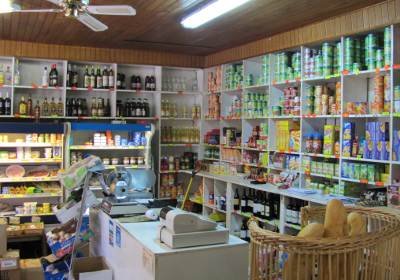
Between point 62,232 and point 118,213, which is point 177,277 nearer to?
point 118,213

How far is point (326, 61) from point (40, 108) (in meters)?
4.25

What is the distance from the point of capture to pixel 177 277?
8.00 ft

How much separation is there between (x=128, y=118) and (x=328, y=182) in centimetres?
343

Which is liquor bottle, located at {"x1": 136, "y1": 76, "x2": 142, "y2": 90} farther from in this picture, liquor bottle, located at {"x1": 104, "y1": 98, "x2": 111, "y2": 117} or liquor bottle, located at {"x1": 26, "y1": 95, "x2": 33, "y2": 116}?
liquor bottle, located at {"x1": 26, "y1": 95, "x2": 33, "y2": 116}

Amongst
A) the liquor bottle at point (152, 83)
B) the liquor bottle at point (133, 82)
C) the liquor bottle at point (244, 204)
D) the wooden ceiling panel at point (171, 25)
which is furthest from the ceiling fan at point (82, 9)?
the liquor bottle at point (152, 83)

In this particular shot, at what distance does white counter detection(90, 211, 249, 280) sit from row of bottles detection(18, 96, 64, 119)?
4.00 metres

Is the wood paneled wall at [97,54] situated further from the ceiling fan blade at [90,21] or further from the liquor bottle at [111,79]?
the ceiling fan blade at [90,21]

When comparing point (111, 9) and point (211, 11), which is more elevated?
point (211, 11)

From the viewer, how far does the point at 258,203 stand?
558cm

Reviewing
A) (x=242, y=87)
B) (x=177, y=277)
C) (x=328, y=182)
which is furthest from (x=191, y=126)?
(x=177, y=277)

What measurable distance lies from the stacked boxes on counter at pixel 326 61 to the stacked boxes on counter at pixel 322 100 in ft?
0.54

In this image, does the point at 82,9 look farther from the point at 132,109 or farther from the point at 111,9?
the point at 132,109

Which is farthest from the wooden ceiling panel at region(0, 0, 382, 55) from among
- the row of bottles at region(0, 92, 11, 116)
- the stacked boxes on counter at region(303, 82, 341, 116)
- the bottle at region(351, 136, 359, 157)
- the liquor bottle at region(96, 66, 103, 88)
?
the bottle at region(351, 136, 359, 157)

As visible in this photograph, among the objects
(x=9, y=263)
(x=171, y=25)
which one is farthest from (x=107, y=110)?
(x=9, y=263)
